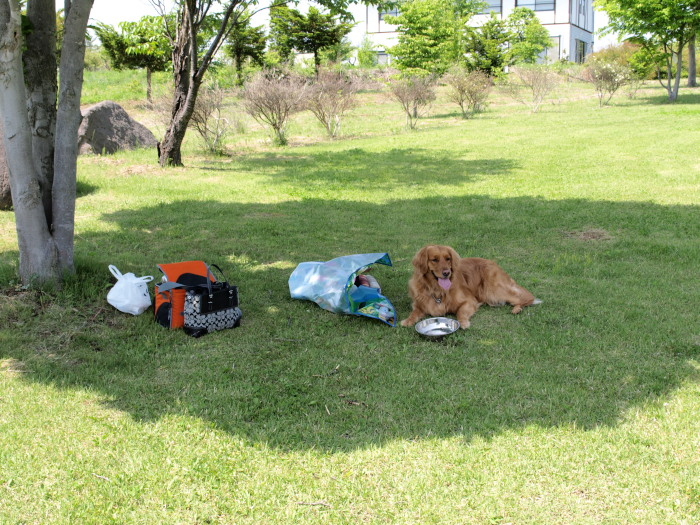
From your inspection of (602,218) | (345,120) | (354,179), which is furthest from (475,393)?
(345,120)

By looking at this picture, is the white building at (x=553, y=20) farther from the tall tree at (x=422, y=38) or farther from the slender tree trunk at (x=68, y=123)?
the slender tree trunk at (x=68, y=123)

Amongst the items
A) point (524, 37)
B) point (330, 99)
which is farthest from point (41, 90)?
point (524, 37)

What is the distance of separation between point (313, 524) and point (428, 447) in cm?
79

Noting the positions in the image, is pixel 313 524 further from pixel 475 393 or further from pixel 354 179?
pixel 354 179

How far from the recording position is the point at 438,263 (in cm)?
467

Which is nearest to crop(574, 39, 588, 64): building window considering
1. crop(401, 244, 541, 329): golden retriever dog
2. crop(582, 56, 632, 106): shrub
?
crop(582, 56, 632, 106): shrub

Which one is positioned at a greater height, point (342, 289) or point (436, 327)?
point (342, 289)

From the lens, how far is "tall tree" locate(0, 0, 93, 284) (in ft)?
14.3

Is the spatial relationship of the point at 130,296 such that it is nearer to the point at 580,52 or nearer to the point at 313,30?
the point at 313,30

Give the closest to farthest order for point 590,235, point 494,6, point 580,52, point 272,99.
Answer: point 590,235 < point 272,99 < point 494,6 < point 580,52

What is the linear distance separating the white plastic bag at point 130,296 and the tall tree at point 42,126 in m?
0.54

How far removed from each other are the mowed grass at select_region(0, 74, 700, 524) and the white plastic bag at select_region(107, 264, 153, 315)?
0.32 ft

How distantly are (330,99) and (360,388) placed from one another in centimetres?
1547

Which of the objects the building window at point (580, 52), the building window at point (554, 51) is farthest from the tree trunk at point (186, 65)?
the building window at point (580, 52)
